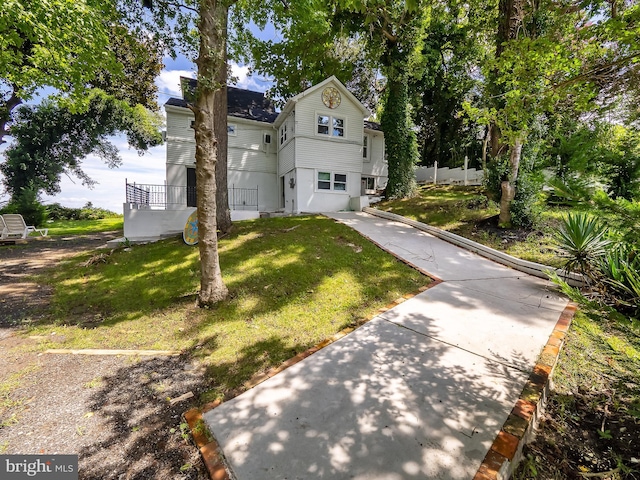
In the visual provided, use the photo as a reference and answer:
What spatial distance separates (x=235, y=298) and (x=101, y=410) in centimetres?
277

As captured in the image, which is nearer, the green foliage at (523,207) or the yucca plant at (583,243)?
the yucca plant at (583,243)

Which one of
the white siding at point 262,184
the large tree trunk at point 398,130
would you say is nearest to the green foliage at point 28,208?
the white siding at point 262,184

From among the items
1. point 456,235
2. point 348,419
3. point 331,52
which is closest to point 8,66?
point 348,419

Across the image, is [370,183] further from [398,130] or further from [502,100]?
[502,100]

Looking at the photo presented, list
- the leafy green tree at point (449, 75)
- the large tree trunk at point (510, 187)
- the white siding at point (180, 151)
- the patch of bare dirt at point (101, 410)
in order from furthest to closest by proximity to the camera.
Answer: the white siding at point (180, 151), the leafy green tree at point (449, 75), the large tree trunk at point (510, 187), the patch of bare dirt at point (101, 410)

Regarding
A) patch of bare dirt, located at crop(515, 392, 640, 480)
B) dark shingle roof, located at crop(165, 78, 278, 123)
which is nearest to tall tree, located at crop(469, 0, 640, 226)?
patch of bare dirt, located at crop(515, 392, 640, 480)

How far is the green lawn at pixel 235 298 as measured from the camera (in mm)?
4223

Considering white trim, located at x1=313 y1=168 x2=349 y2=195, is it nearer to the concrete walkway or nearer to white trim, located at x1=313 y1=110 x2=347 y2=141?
white trim, located at x1=313 y1=110 x2=347 y2=141

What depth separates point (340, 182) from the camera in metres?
16.1

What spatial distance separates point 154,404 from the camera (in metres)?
3.01

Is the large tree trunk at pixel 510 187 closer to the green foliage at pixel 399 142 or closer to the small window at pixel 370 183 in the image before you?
the green foliage at pixel 399 142

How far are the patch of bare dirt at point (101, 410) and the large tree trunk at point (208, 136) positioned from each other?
1.76m

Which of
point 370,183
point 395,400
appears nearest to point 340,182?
point 370,183

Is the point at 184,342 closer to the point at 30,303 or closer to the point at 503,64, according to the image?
the point at 30,303
